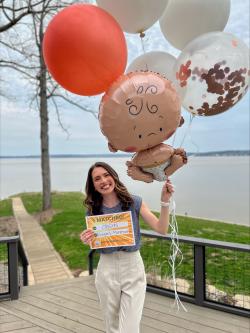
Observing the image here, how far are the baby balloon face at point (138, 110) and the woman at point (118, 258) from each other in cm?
31

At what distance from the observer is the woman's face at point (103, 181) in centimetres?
239

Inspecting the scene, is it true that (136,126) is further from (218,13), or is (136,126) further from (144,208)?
(218,13)

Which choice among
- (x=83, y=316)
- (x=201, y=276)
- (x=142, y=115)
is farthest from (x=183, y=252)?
(x=142, y=115)

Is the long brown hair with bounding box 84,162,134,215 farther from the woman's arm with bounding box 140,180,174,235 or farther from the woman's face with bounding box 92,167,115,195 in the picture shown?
the woman's arm with bounding box 140,180,174,235

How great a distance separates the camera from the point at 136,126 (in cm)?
218

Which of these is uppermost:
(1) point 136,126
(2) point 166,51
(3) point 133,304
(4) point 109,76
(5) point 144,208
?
(2) point 166,51

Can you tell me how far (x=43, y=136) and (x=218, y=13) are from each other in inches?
432

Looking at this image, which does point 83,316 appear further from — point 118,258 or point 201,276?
point 118,258

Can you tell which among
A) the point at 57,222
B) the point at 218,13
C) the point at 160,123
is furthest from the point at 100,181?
the point at 57,222

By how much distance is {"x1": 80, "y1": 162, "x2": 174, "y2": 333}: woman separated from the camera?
2.34 m

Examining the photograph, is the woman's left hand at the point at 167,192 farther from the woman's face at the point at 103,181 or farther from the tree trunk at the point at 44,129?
the tree trunk at the point at 44,129

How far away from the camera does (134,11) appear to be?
2496mm

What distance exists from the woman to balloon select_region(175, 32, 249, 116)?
2.24 ft

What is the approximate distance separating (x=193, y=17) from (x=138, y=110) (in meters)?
1.04
